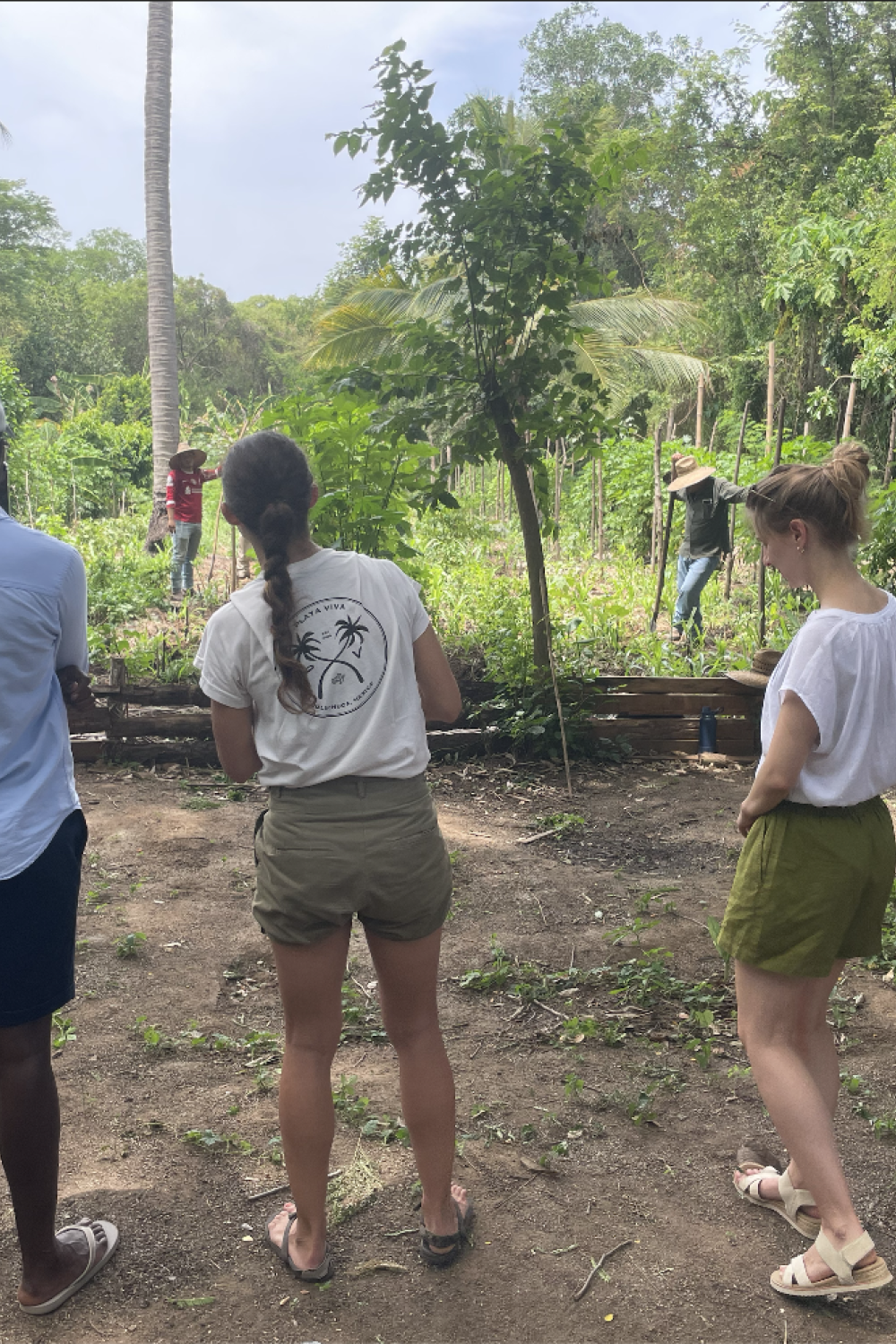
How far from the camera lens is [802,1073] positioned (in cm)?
223

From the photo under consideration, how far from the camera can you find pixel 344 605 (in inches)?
83.4

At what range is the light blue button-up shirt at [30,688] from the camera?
2.02 m

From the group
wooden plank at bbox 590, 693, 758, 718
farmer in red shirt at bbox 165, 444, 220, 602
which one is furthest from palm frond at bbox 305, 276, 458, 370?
wooden plank at bbox 590, 693, 758, 718

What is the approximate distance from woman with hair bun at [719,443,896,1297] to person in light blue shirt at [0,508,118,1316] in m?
1.41

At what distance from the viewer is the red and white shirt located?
34.6 feet

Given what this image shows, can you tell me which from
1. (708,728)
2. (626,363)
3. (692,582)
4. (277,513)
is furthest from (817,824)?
(626,363)

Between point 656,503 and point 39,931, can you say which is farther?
point 656,503

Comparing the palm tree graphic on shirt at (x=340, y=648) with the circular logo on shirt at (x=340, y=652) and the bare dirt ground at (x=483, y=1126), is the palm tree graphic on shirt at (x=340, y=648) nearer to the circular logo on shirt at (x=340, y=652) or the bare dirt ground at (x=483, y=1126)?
the circular logo on shirt at (x=340, y=652)

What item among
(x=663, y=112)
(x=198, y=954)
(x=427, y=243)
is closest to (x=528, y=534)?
(x=427, y=243)

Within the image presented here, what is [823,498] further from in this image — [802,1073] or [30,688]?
[30,688]

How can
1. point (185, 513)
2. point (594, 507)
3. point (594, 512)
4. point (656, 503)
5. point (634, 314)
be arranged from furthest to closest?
point (634, 314)
point (594, 512)
point (594, 507)
point (185, 513)
point (656, 503)

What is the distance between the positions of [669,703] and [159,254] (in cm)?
991

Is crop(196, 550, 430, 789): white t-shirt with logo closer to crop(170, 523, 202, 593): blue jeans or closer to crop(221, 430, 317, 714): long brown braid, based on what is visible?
crop(221, 430, 317, 714): long brown braid

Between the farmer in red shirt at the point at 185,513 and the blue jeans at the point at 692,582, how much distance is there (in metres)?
4.74
